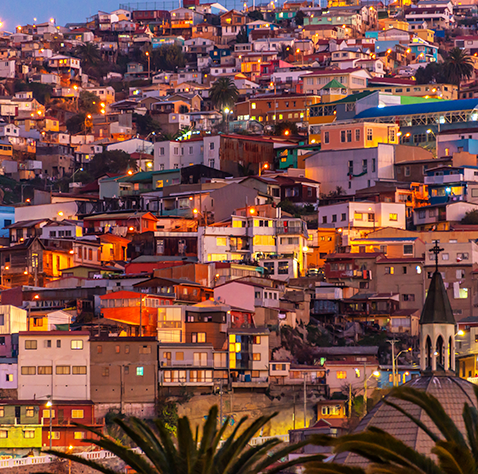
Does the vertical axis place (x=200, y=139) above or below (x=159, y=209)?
above

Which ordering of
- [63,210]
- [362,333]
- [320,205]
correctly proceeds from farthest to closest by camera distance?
[63,210]
[320,205]
[362,333]

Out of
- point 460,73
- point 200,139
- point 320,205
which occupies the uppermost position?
point 460,73

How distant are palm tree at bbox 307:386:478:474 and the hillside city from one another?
9.38m

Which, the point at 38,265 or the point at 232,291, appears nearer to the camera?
the point at 232,291

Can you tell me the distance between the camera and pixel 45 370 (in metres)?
66.1

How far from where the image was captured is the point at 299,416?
220 ft

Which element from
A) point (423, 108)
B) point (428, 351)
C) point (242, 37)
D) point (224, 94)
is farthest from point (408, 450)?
point (242, 37)

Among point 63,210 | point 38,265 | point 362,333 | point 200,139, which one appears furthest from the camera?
point 200,139

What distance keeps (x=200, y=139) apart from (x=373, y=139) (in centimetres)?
1659

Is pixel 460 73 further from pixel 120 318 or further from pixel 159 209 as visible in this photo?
pixel 120 318

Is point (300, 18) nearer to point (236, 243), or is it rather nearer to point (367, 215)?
point (367, 215)

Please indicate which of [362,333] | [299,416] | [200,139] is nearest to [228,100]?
[200,139]

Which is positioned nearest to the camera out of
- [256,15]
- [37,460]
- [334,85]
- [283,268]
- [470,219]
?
[37,460]

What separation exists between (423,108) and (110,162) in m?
34.0
